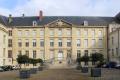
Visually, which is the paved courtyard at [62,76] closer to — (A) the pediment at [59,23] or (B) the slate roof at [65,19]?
(A) the pediment at [59,23]

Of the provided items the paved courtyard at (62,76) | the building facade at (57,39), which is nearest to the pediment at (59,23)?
the building facade at (57,39)

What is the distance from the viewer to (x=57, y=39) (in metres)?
90.4

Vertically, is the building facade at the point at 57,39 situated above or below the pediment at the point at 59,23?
below

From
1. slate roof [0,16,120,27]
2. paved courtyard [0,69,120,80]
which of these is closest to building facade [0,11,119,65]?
slate roof [0,16,120,27]

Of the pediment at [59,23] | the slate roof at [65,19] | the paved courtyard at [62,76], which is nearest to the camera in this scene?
the paved courtyard at [62,76]

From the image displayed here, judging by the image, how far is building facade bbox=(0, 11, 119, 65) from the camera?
89.9m

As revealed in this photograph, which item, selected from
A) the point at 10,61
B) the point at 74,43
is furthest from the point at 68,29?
the point at 10,61

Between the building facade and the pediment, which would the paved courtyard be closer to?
the building facade

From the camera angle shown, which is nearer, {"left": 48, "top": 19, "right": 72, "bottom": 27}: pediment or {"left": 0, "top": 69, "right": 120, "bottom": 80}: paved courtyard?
{"left": 0, "top": 69, "right": 120, "bottom": 80}: paved courtyard

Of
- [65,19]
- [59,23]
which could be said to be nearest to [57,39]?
[59,23]

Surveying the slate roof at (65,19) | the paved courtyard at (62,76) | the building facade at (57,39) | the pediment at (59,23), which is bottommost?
the paved courtyard at (62,76)

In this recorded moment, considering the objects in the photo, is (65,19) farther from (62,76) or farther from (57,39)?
(62,76)

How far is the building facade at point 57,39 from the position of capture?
89875mm

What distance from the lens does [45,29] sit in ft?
296
